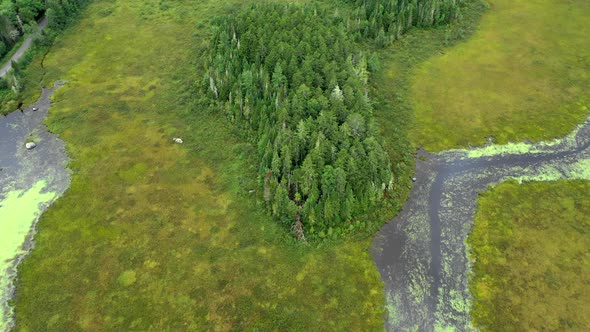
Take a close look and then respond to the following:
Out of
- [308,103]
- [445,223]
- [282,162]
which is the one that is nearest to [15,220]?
[282,162]

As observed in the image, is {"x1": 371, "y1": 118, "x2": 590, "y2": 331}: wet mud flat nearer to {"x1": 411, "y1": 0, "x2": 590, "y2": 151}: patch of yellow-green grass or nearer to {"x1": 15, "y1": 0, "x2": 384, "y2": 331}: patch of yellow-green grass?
{"x1": 15, "y1": 0, "x2": 384, "y2": 331}: patch of yellow-green grass

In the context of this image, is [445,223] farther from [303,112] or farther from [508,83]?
[508,83]

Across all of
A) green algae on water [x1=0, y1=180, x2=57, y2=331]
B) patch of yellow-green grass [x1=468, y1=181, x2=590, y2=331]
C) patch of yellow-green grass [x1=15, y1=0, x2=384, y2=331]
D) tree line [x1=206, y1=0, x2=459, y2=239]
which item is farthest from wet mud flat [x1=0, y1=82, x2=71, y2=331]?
patch of yellow-green grass [x1=468, y1=181, x2=590, y2=331]

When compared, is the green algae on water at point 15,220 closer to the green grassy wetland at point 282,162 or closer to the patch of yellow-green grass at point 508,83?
the green grassy wetland at point 282,162

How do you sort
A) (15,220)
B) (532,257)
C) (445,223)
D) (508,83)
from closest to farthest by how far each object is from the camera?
(532,257)
(15,220)
(445,223)
(508,83)

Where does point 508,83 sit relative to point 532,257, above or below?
above

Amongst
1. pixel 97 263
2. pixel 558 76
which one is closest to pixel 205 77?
pixel 97 263

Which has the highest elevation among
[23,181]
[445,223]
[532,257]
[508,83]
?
[23,181]

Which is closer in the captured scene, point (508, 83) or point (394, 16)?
point (508, 83)
